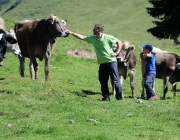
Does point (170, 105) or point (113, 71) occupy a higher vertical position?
point (113, 71)

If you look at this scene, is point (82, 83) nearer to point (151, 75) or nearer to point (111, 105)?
point (151, 75)

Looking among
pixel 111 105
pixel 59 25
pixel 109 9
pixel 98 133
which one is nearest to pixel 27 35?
pixel 59 25

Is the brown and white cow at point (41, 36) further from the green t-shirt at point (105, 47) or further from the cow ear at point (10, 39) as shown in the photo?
the green t-shirt at point (105, 47)

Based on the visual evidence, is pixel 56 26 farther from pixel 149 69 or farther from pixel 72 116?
pixel 72 116

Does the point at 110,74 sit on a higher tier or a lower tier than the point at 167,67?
higher

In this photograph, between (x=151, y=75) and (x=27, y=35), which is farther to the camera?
(x=27, y=35)

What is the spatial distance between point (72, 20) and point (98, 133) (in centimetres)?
13202

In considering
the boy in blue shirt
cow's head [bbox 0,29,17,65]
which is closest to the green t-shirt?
the boy in blue shirt

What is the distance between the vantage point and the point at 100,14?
148m

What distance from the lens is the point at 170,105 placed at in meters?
13.5

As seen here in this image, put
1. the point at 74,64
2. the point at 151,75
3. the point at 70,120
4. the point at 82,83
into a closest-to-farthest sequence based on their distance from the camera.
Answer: the point at 70,120
the point at 151,75
the point at 82,83
the point at 74,64

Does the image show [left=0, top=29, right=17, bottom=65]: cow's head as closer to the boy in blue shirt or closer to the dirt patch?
the boy in blue shirt

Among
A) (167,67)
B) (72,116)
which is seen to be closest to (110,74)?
(72,116)

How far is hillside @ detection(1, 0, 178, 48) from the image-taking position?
123 m
